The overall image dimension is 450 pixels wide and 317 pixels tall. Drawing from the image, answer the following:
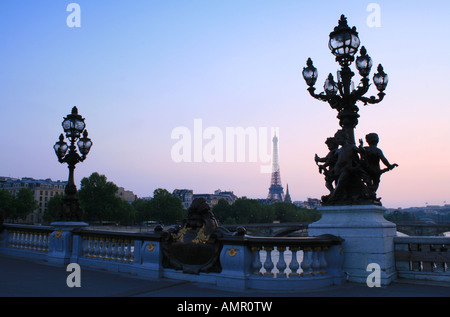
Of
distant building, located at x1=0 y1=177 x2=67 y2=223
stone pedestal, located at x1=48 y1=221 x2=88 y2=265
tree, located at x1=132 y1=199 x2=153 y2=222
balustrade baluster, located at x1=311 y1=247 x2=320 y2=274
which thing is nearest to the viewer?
balustrade baluster, located at x1=311 y1=247 x2=320 y2=274

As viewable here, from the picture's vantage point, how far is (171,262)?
867 centimetres

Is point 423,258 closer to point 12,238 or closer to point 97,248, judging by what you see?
point 97,248

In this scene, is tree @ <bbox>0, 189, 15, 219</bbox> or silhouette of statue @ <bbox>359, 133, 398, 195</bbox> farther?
tree @ <bbox>0, 189, 15, 219</bbox>

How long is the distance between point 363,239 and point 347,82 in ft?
12.4

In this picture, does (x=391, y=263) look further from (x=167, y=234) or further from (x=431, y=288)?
(x=167, y=234)

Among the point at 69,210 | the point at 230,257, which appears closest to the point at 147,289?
the point at 230,257

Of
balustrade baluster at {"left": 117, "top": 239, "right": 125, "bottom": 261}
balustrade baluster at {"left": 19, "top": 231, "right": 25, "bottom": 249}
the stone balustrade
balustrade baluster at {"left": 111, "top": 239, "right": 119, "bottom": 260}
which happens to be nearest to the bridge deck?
the stone balustrade

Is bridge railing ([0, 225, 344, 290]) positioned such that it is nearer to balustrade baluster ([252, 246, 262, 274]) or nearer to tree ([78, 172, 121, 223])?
balustrade baluster ([252, 246, 262, 274])

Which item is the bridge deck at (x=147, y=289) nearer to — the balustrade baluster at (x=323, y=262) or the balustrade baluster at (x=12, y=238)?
the balustrade baluster at (x=323, y=262)

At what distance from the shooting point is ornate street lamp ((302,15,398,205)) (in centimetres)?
890

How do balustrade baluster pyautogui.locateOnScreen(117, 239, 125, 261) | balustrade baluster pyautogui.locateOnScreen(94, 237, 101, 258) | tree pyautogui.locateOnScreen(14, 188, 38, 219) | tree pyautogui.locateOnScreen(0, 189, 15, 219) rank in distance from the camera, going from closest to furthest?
1. balustrade baluster pyautogui.locateOnScreen(117, 239, 125, 261)
2. balustrade baluster pyautogui.locateOnScreen(94, 237, 101, 258)
3. tree pyautogui.locateOnScreen(0, 189, 15, 219)
4. tree pyautogui.locateOnScreen(14, 188, 38, 219)

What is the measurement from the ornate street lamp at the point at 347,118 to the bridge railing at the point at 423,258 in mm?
1143

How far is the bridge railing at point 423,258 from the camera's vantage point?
26.7 ft
